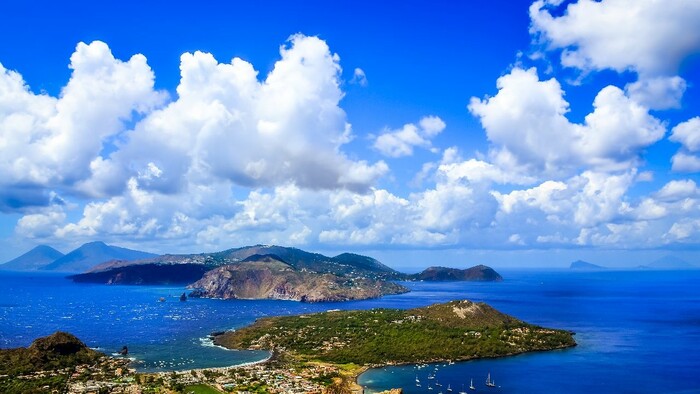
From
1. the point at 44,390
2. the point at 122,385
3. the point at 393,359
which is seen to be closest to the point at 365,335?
the point at 393,359

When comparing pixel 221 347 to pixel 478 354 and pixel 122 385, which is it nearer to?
pixel 122 385

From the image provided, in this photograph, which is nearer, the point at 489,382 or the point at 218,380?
the point at 218,380

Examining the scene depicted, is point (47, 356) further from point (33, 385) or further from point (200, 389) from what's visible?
point (200, 389)

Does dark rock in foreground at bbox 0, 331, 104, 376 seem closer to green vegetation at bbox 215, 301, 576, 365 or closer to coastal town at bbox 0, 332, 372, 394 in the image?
coastal town at bbox 0, 332, 372, 394

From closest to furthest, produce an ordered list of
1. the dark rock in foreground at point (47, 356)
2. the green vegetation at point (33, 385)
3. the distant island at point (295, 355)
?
the green vegetation at point (33, 385)
the distant island at point (295, 355)
the dark rock in foreground at point (47, 356)

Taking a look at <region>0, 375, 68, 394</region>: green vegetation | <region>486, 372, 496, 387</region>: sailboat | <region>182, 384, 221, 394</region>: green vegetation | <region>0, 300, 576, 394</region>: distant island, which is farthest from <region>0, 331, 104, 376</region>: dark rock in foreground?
<region>486, 372, 496, 387</region>: sailboat

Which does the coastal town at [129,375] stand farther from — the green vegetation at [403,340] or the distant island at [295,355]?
the green vegetation at [403,340]

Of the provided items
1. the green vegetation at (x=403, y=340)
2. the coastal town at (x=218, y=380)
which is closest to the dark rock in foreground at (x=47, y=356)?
the coastal town at (x=218, y=380)

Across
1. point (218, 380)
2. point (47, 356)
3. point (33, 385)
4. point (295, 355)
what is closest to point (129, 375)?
point (33, 385)
